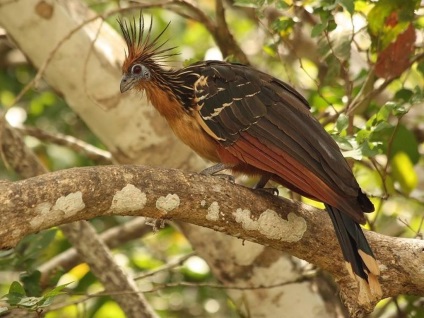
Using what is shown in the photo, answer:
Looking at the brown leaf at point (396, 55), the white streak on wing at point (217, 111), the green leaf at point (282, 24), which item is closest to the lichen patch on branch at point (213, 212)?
the white streak on wing at point (217, 111)

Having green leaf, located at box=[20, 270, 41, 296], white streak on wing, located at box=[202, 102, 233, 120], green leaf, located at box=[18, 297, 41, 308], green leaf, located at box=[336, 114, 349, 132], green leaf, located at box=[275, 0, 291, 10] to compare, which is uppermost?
green leaf, located at box=[275, 0, 291, 10]

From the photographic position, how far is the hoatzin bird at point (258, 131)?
3.47 m

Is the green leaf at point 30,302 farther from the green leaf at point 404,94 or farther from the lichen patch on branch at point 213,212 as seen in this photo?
the green leaf at point 404,94

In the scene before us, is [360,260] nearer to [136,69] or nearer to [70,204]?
[70,204]

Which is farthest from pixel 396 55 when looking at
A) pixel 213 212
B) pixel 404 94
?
pixel 213 212

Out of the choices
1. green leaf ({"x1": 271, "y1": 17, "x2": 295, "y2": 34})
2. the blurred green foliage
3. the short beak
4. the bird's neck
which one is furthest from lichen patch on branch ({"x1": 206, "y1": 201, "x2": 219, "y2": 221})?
green leaf ({"x1": 271, "y1": 17, "x2": 295, "y2": 34})

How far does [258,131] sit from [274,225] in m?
0.49

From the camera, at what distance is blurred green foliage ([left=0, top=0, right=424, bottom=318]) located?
4137mm

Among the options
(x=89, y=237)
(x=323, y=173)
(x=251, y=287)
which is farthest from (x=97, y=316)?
(x=323, y=173)

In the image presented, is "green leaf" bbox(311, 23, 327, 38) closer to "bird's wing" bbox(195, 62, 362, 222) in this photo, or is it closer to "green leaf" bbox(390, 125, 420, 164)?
"bird's wing" bbox(195, 62, 362, 222)

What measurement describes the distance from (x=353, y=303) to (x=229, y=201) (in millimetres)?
634

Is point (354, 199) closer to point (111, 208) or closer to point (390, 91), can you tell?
point (111, 208)

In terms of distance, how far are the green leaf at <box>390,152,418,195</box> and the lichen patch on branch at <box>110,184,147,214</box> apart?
6.80ft

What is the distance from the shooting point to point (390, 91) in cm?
638
